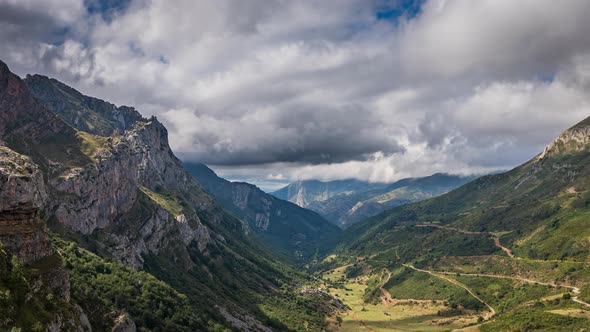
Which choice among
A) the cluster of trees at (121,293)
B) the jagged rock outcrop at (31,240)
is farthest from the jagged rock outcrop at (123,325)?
the jagged rock outcrop at (31,240)

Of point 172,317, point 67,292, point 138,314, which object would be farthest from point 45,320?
point 172,317

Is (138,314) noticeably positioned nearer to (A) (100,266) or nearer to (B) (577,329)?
(A) (100,266)

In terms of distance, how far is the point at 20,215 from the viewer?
103 meters

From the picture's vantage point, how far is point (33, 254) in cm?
10275

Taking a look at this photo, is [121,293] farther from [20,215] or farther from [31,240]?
[20,215]

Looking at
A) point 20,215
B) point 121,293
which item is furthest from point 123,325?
point 121,293

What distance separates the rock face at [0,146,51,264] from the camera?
9850cm

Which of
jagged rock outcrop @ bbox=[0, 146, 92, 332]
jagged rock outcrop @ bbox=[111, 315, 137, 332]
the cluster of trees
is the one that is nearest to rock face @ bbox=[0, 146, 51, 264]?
jagged rock outcrop @ bbox=[0, 146, 92, 332]

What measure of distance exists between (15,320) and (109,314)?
5585 cm

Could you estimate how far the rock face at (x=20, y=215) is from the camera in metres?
98.5

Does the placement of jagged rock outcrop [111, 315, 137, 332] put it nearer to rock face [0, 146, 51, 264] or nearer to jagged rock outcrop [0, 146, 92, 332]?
jagged rock outcrop [0, 146, 92, 332]

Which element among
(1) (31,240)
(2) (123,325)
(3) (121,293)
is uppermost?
(1) (31,240)

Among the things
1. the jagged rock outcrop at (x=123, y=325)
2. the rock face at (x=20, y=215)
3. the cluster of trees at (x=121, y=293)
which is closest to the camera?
the rock face at (x=20, y=215)

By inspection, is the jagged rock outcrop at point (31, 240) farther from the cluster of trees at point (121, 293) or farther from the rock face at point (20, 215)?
the cluster of trees at point (121, 293)
